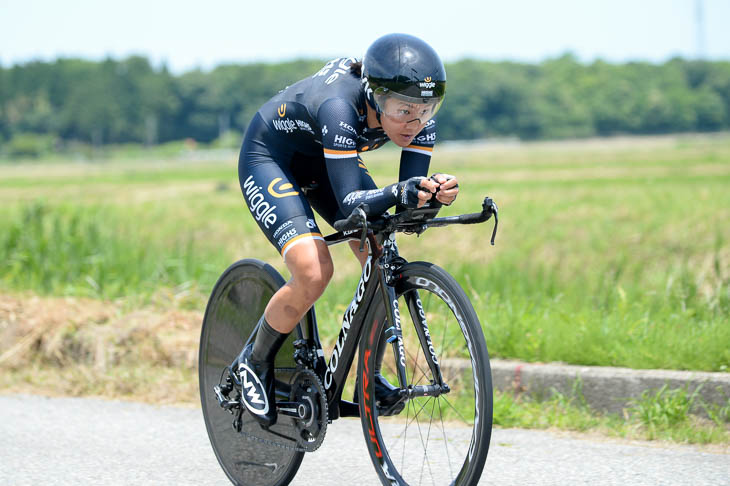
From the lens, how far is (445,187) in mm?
3037

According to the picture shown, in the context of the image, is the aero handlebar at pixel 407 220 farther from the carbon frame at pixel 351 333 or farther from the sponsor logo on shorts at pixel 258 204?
the sponsor logo on shorts at pixel 258 204

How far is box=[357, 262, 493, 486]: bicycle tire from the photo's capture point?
2.98 metres

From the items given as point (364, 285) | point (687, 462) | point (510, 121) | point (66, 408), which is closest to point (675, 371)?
point (687, 462)

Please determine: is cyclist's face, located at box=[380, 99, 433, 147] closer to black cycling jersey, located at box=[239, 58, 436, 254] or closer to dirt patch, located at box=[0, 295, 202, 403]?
black cycling jersey, located at box=[239, 58, 436, 254]

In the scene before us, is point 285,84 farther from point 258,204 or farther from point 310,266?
point 310,266

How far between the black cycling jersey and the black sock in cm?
38

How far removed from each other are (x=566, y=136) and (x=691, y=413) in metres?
146

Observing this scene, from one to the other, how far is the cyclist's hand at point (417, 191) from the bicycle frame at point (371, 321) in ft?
1.19

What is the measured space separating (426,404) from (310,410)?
51 centimetres

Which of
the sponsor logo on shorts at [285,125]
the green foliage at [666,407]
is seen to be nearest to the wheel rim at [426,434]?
the sponsor logo on shorts at [285,125]

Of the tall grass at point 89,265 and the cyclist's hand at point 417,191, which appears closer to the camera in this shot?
the cyclist's hand at point 417,191

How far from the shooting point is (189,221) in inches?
773

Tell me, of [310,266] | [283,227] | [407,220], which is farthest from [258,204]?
[407,220]

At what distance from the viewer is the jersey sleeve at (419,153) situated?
3781 mm
